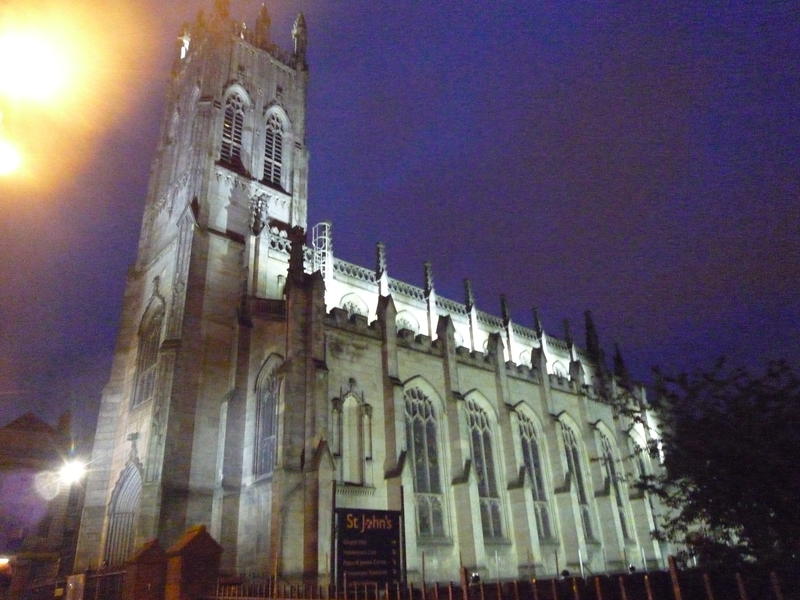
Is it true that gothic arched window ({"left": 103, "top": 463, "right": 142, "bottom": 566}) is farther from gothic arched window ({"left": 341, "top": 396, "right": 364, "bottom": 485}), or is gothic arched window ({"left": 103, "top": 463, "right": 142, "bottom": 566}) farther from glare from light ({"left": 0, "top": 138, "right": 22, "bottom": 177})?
glare from light ({"left": 0, "top": 138, "right": 22, "bottom": 177})

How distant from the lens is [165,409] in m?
20.9

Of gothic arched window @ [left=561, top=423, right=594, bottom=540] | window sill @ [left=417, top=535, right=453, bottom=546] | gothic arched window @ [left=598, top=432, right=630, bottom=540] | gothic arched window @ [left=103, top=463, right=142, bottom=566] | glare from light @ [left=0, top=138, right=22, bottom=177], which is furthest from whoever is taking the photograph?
gothic arched window @ [left=598, top=432, right=630, bottom=540]

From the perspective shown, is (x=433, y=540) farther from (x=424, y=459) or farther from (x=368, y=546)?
(x=368, y=546)

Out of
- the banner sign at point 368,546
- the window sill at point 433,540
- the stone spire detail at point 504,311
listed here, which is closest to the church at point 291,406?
the window sill at point 433,540

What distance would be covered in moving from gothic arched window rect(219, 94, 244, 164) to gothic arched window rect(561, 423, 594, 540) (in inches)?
894

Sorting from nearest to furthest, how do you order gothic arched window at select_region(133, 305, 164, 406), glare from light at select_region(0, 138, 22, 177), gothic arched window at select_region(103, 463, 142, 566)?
glare from light at select_region(0, 138, 22, 177) → gothic arched window at select_region(103, 463, 142, 566) → gothic arched window at select_region(133, 305, 164, 406)

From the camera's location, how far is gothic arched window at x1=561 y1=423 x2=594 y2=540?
27.4 m

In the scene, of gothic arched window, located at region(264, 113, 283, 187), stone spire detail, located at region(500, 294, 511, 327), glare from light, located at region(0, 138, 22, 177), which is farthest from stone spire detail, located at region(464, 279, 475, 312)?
glare from light, located at region(0, 138, 22, 177)

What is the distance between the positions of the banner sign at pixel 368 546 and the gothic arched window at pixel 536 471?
1382cm

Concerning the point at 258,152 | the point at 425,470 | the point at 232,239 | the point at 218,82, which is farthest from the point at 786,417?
the point at 218,82

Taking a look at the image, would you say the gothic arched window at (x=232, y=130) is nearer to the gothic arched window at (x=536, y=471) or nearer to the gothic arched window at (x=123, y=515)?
the gothic arched window at (x=123, y=515)

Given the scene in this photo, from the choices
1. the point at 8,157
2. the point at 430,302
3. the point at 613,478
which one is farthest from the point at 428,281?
the point at 8,157

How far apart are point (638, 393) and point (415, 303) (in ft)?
53.9

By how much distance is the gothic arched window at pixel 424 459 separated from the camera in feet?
68.5
